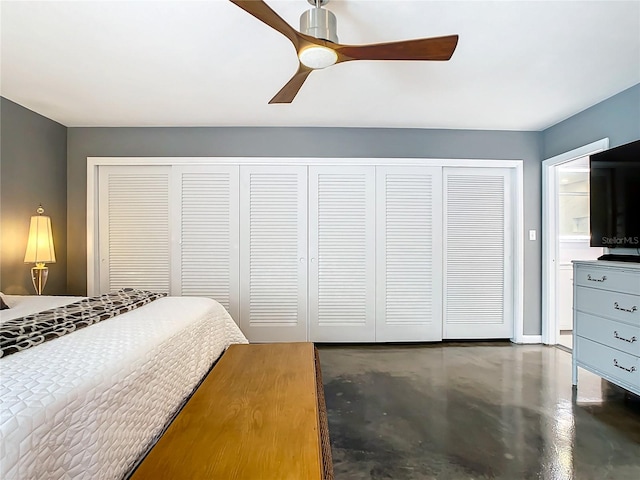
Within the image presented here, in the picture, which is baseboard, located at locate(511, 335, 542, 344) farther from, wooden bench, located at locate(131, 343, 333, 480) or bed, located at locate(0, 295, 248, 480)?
bed, located at locate(0, 295, 248, 480)

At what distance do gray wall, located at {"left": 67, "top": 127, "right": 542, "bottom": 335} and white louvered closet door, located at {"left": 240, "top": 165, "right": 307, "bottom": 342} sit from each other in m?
0.29

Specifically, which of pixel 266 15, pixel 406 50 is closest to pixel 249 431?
pixel 266 15

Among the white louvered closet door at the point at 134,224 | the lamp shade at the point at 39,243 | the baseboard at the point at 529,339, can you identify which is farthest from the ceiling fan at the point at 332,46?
the baseboard at the point at 529,339

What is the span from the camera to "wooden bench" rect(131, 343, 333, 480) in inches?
37.7

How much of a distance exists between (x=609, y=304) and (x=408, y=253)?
5.57ft

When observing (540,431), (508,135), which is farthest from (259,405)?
(508,135)

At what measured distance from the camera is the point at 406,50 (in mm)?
1599

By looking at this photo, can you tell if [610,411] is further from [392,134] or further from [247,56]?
[247,56]

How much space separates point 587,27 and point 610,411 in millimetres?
2356

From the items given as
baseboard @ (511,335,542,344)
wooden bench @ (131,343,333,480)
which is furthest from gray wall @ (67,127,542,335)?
wooden bench @ (131,343,333,480)

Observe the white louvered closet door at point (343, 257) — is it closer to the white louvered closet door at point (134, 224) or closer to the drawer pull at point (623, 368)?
the white louvered closet door at point (134, 224)

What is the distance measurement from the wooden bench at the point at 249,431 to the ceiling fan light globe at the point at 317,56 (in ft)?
4.93

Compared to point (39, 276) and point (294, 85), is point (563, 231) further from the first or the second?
point (39, 276)

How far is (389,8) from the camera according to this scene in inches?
68.8
